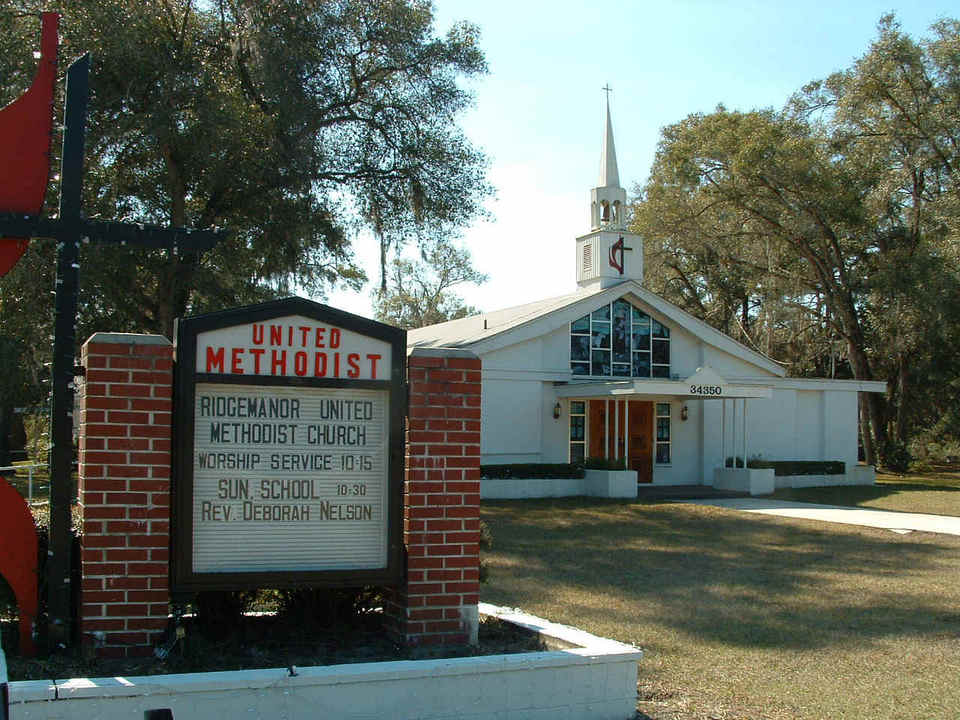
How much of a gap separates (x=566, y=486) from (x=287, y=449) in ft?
55.6

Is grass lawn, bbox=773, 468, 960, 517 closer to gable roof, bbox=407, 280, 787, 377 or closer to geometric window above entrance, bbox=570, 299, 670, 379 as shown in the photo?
gable roof, bbox=407, 280, 787, 377

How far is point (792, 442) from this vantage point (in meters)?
27.4

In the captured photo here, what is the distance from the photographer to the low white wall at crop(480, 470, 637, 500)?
71.1 ft

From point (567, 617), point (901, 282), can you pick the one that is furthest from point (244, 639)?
point (901, 282)

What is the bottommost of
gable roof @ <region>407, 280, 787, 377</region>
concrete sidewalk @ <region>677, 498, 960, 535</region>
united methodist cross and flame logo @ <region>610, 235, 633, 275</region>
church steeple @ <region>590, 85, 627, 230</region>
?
concrete sidewalk @ <region>677, 498, 960, 535</region>

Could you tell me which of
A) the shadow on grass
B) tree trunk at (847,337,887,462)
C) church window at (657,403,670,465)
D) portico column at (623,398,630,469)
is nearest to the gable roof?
church window at (657,403,670,465)

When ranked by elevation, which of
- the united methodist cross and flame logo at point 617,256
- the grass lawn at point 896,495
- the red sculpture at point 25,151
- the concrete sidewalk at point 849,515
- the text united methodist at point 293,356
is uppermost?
the united methodist cross and flame logo at point 617,256

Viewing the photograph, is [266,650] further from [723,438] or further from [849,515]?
[723,438]

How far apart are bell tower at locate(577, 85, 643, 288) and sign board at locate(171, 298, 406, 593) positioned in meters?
19.7

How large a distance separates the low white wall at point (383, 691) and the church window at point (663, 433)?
19729mm

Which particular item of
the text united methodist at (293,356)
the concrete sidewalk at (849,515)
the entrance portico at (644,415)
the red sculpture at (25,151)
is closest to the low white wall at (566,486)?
the entrance portico at (644,415)

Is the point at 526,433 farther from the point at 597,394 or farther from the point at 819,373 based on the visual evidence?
the point at 819,373

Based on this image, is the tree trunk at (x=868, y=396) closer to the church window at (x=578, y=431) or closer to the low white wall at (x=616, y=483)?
the church window at (x=578, y=431)

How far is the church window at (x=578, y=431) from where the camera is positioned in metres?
24.4
